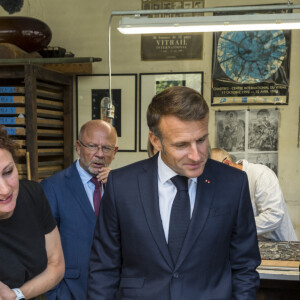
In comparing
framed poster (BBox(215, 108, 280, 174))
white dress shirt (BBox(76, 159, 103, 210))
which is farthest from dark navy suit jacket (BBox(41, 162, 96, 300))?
framed poster (BBox(215, 108, 280, 174))

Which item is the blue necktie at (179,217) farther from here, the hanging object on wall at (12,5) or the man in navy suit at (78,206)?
the hanging object on wall at (12,5)

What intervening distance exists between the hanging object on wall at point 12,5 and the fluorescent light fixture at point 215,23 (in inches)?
101

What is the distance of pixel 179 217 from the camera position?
1.54m

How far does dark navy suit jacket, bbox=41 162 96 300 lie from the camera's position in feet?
7.37

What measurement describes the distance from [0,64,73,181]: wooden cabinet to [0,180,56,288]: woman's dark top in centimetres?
208

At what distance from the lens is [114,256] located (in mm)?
1630

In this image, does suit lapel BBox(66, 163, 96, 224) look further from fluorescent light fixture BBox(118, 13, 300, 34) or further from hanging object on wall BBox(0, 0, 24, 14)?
hanging object on wall BBox(0, 0, 24, 14)

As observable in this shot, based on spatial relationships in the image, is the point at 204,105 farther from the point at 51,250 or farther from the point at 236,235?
the point at 51,250

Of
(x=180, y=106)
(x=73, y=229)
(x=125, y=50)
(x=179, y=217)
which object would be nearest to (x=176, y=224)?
(x=179, y=217)

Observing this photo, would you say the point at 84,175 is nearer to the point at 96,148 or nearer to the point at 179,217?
the point at 96,148

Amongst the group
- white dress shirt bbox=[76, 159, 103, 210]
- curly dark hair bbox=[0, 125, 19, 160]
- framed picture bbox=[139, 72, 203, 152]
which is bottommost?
white dress shirt bbox=[76, 159, 103, 210]

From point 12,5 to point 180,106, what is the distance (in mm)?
3872

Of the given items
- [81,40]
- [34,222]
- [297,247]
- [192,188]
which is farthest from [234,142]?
[34,222]

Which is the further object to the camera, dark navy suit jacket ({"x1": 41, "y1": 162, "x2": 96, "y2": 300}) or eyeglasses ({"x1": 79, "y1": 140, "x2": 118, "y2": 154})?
eyeglasses ({"x1": 79, "y1": 140, "x2": 118, "y2": 154})
